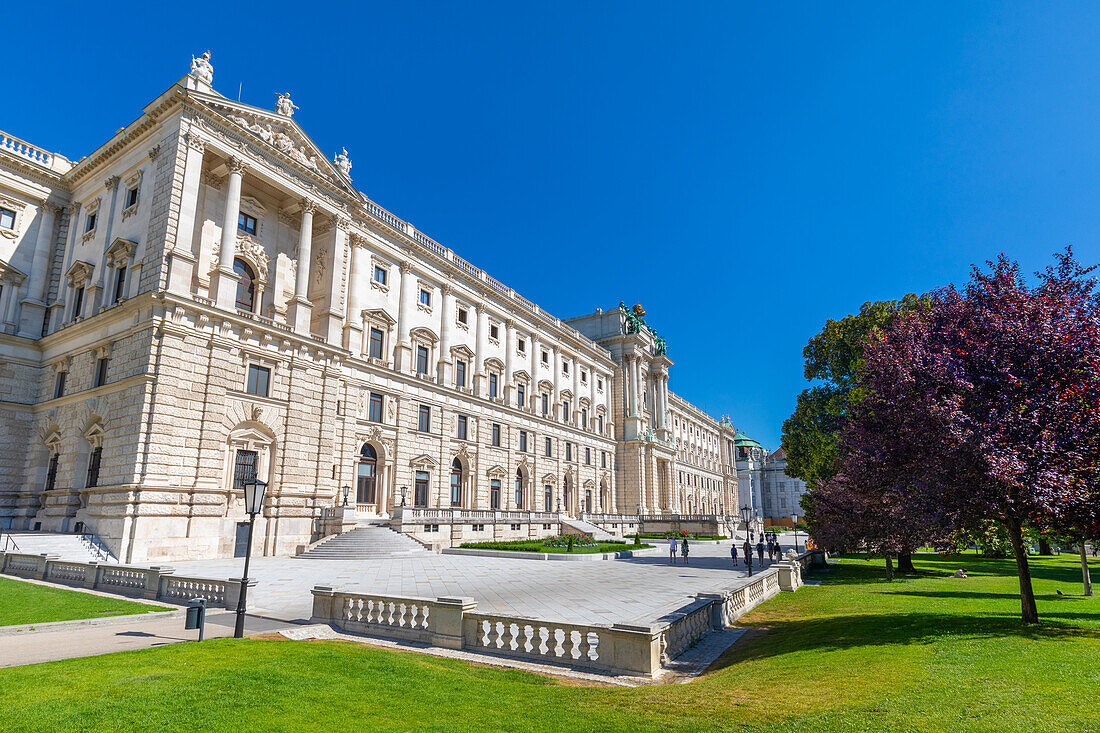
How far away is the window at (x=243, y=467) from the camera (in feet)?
94.8

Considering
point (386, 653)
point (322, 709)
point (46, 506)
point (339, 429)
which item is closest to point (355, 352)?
point (339, 429)

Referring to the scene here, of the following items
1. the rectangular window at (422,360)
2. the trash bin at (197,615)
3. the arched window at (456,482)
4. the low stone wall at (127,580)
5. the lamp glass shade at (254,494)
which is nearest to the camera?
the trash bin at (197,615)

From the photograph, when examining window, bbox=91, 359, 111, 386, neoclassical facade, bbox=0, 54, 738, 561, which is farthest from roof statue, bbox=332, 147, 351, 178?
window, bbox=91, 359, 111, 386

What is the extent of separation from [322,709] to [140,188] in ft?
107

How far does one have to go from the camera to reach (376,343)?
40.5 m

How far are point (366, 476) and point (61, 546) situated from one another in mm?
16354

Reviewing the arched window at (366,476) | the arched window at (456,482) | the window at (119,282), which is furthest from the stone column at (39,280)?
the arched window at (456,482)

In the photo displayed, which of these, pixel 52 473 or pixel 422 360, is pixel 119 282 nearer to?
pixel 52 473

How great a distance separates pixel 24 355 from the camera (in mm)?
32625

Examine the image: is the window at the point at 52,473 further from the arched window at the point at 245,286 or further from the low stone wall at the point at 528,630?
the low stone wall at the point at 528,630

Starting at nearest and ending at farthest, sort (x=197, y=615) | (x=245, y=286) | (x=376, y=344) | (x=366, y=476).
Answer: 1. (x=197, y=615)
2. (x=245, y=286)
3. (x=366, y=476)
4. (x=376, y=344)

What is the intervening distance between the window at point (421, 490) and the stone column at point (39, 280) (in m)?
23.2

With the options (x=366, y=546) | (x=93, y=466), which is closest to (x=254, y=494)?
(x=366, y=546)

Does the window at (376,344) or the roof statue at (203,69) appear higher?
the roof statue at (203,69)
